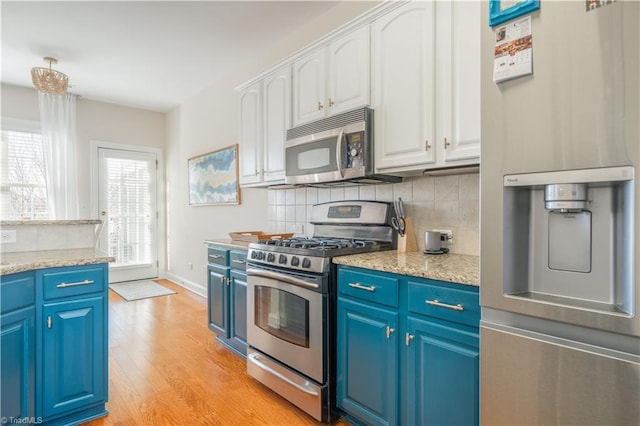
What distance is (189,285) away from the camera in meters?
5.02

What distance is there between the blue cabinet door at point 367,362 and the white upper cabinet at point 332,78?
1.30m

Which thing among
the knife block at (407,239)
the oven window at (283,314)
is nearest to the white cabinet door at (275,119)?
the oven window at (283,314)

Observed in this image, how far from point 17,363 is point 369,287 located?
175 cm

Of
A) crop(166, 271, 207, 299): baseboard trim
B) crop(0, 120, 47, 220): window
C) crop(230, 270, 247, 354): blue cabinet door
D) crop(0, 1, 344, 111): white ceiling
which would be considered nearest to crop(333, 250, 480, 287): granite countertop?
crop(230, 270, 247, 354): blue cabinet door

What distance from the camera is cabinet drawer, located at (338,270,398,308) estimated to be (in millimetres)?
1618

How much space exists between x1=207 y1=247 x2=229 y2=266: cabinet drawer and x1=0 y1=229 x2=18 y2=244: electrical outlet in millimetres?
1318

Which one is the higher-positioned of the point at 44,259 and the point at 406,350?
the point at 44,259

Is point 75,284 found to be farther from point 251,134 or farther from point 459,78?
point 459,78

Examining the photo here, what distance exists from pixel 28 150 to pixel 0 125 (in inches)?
15.6

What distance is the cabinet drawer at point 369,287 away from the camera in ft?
5.31

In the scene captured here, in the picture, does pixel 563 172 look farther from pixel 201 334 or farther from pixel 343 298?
pixel 201 334

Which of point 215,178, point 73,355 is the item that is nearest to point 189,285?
point 215,178

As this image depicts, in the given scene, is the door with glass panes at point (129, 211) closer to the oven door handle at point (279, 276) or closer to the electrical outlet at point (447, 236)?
the oven door handle at point (279, 276)

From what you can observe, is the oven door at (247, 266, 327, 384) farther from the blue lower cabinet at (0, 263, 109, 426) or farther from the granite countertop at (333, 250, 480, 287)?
the blue lower cabinet at (0, 263, 109, 426)
